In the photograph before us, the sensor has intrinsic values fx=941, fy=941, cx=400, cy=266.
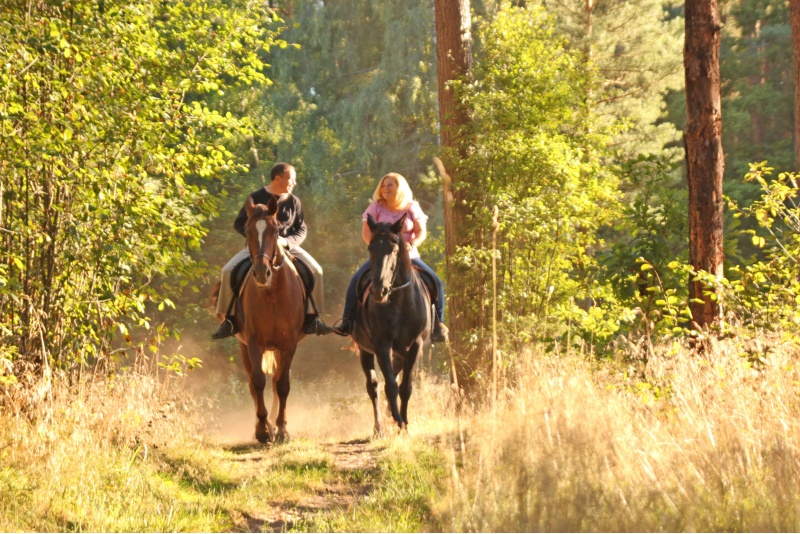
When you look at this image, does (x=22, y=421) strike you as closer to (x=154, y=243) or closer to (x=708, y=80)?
(x=154, y=243)

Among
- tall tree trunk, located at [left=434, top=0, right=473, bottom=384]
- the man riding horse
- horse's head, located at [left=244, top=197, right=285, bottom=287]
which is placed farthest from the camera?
tall tree trunk, located at [left=434, top=0, right=473, bottom=384]

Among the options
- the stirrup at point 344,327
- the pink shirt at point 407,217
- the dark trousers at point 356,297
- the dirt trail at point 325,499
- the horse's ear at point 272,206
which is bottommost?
the dirt trail at point 325,499

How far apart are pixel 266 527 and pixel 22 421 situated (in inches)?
99.8

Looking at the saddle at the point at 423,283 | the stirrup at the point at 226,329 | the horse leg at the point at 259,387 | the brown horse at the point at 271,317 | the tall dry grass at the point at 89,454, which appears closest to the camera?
the tall dry grass at the point at 89,454

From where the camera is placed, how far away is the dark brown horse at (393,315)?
32.9 feet

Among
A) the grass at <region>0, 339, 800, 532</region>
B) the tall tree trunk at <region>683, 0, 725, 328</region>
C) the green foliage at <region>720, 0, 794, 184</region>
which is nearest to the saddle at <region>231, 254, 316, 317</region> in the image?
the grass at <region>0, 339, 800, 532</region>

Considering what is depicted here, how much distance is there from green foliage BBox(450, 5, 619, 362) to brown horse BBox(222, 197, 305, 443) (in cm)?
360

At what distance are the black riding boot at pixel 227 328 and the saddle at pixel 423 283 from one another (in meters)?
1.63

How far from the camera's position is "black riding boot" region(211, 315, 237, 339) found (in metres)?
11.5

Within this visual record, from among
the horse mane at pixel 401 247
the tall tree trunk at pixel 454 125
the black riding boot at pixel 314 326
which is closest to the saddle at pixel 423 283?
the black riding boot at pixel 314 326

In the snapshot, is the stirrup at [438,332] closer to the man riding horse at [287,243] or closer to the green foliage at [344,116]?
the man riding horse at [287,243]

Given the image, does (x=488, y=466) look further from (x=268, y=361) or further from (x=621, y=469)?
(x=268, y=361)

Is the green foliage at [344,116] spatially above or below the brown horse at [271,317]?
above

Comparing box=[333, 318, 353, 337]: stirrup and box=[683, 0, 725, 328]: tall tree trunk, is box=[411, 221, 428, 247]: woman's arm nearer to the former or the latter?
box=[333, 318, 353, 337]: stirrup
